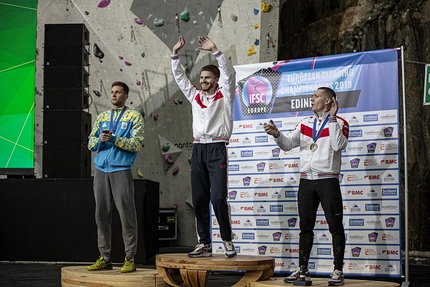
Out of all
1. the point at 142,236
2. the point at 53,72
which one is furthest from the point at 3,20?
the point at 142,236

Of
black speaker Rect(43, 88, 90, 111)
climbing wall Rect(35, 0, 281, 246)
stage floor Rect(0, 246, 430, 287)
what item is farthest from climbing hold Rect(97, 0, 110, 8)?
stage floor Rect(0, 246, 430, 287)

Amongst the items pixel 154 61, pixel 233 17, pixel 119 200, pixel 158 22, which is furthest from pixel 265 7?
pixel 119 200

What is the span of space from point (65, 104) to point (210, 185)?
8.69ft

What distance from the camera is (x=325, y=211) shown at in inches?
157

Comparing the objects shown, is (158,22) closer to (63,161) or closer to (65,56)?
(65,56)

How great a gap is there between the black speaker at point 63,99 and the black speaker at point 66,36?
474 mm

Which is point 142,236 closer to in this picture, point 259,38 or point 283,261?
point 283,261

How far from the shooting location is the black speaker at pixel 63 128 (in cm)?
616

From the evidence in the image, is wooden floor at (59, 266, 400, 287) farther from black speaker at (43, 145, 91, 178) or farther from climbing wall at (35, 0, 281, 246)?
climbing wall at (35, 0, 281, 246)

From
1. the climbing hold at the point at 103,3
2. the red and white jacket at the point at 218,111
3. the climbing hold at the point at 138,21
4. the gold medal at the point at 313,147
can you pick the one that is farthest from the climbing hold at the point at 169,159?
the gold medal at the point at 313,147

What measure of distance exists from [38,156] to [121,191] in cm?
398

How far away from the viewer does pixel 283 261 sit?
509 cm

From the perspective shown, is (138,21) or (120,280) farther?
(138,21)

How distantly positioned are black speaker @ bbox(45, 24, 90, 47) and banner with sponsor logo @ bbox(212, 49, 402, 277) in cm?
184
